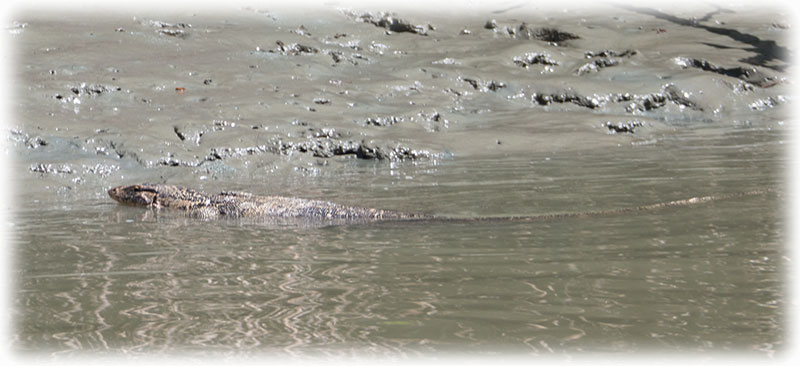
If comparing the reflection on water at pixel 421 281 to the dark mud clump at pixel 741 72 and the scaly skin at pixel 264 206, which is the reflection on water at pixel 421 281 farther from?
the dark mud clump at pixel 741 72

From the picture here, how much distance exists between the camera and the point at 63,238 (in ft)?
21.9

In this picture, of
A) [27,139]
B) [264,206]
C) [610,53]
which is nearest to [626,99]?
[610,53]

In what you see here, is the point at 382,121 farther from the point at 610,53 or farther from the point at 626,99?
the point at 610,53

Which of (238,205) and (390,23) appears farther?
(390,23)

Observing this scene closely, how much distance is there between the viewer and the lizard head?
8805 mm

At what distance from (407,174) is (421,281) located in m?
5.70

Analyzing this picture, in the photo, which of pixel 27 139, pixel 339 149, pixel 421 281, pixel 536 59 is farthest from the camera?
pixel 536 59

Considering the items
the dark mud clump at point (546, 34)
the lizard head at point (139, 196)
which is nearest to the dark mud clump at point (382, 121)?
the lizard head at point (139, 196)

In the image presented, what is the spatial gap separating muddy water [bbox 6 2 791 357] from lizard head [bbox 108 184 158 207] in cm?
19

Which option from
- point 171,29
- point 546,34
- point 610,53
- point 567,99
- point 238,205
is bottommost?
point 238,205

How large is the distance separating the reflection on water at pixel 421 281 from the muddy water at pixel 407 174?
2 centimetres

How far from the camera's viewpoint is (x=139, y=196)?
886 centimetres

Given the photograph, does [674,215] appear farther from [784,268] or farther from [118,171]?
[118,171]

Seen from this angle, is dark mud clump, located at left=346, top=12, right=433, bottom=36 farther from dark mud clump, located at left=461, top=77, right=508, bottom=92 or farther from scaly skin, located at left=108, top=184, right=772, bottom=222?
scaly skin, located at left=108, top=184, right=772, bottom=222
